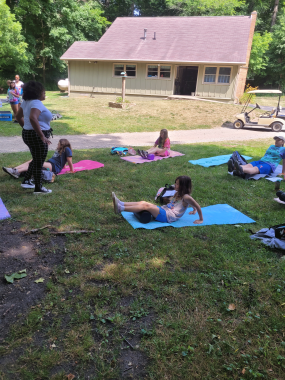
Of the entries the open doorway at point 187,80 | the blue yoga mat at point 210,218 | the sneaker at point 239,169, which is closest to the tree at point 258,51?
the open doorway at point 187,80

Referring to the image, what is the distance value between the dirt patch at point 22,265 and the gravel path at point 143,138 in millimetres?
5184

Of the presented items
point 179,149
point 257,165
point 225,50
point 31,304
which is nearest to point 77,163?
point 179,149

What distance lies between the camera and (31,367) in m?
2.15

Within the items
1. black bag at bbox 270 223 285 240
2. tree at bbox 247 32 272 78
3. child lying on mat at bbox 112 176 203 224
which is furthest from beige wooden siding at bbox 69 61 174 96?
black bag at bbox 270 223 285 240

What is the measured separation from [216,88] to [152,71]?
4977 mm

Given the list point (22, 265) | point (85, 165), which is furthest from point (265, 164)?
point (22, 265)

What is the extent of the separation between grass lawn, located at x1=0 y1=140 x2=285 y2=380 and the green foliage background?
23.5 metres

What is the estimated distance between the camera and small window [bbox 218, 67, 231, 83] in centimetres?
2067

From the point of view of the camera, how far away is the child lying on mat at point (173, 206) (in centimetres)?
426

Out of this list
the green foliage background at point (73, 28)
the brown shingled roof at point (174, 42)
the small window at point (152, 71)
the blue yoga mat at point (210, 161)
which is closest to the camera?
the blue yoga mat at point (210, 161)

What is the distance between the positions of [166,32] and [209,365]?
25846mm

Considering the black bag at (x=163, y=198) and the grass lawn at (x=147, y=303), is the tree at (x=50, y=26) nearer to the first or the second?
the black bag at (x=163, y=198)

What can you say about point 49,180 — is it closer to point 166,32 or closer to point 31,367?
point 31,367

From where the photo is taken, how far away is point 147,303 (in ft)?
9.23
